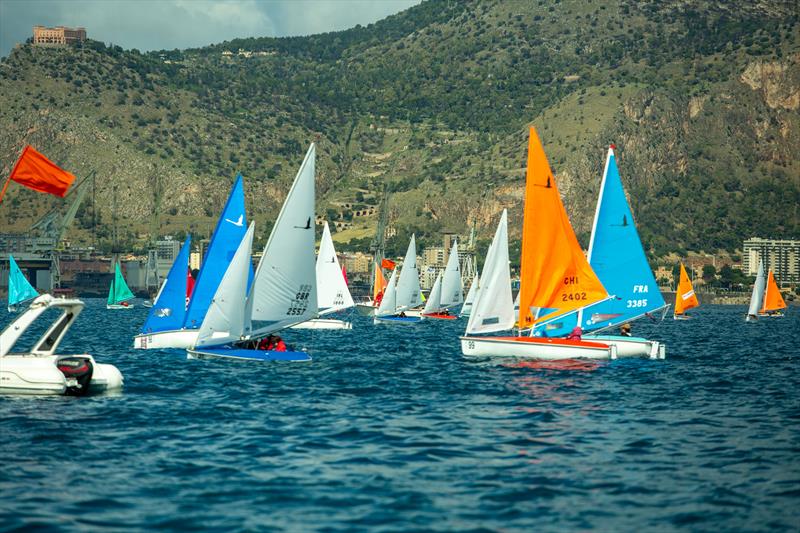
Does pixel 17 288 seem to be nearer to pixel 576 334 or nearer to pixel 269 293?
pixel 269 293

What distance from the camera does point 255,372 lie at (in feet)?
146

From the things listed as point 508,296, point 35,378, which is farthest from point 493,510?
point 508,296

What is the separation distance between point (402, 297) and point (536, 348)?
2614 inches

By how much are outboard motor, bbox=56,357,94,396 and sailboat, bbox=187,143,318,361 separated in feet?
34.1

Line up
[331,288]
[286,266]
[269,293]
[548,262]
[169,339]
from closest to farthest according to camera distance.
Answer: [269,293], [286,266], [548,262], [169,339], [331,288]

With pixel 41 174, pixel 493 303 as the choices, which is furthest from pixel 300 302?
pixel 41 174

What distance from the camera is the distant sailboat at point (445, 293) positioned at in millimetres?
119000

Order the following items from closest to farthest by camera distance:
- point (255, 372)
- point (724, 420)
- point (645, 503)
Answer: point (645, 503)
point (724, 420)
point (255, 372)

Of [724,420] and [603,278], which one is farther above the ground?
[603,278]

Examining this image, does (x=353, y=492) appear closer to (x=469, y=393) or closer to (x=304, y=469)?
(x=304, y=469)

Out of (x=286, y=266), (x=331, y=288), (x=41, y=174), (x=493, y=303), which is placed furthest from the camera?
(x=331, y=288)

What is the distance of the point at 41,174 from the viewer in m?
43.3

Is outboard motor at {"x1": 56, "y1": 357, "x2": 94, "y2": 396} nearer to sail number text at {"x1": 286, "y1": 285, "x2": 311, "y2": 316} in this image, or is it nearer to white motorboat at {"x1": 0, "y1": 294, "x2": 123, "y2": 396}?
white motorboat at {"x1": 0, "y1": 294, "x2": 123, "y2": 396}

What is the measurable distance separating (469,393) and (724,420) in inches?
348
